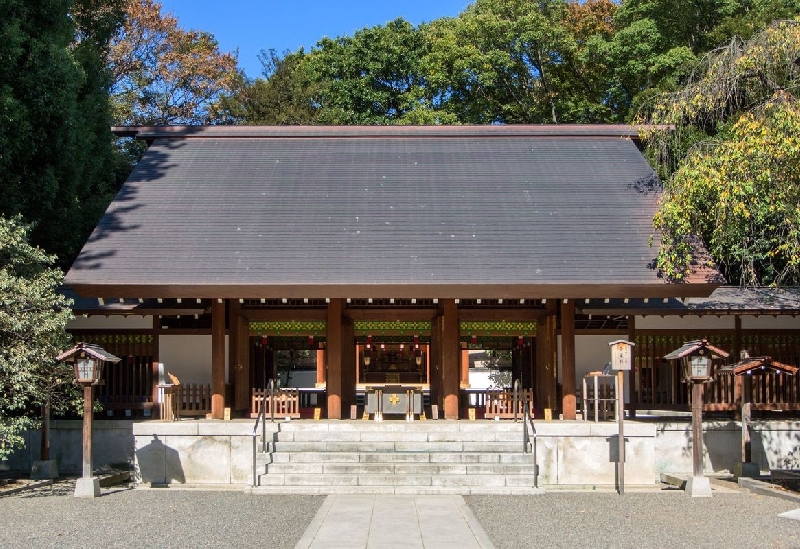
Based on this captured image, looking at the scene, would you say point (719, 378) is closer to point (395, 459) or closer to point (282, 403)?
point (395, 459)

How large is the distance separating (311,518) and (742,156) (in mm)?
7193

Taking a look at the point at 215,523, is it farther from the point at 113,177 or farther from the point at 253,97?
the point at 253,97

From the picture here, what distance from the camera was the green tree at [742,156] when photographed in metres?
10.7

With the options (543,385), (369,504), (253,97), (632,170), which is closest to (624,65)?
(632,170)

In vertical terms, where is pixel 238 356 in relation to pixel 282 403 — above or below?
above

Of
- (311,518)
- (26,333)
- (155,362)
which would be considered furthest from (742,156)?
(155,362)

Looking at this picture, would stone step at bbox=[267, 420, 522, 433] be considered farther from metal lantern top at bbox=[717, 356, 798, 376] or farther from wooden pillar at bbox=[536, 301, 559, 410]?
metal lantern top at bbox=[717, 356, 798, 376]

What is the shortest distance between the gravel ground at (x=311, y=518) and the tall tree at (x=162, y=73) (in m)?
19.1

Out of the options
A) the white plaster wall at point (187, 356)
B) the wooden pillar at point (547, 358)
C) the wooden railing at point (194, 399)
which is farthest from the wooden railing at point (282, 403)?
the wooden pillar at point (547, 358)

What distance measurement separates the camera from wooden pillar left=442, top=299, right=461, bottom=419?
46.0ft

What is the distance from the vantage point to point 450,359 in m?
14.0

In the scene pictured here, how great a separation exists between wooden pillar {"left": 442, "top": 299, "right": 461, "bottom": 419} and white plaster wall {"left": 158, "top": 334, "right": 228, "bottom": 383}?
4.05m

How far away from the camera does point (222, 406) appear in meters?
14.1

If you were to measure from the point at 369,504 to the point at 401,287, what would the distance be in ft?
13.1
